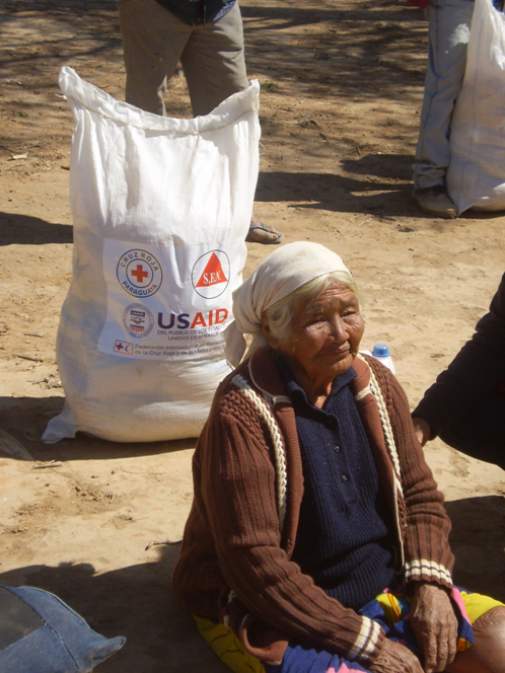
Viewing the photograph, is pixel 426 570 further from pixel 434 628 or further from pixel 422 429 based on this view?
pixel 422 429

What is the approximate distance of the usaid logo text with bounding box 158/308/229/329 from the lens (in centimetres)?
370

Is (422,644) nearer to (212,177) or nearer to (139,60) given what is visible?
(212,177)

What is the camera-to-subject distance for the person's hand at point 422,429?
3240 mm

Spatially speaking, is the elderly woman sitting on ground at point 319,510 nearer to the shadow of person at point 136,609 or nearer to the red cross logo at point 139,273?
the shadow of person at point 136,609

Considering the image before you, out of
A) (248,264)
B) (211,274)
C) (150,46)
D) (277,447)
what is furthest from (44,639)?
(150,46)

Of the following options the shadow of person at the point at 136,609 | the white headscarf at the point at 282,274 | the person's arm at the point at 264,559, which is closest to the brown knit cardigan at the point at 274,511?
the person's arm at the point at 264,559

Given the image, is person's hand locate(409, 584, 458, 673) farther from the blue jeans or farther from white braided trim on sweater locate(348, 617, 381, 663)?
the blue jeans

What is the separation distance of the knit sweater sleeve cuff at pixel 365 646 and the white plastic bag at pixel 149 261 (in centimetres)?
142

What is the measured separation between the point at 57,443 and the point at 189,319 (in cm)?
60

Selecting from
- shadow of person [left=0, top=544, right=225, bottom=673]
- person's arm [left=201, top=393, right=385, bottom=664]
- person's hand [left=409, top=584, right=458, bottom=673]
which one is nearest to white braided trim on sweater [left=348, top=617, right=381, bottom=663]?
person's arm [left=201, top=393, right=385, bottom=664]

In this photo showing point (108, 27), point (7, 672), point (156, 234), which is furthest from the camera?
point (108, 27)

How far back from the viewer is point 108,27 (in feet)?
31.6

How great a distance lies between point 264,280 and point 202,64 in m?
3.10

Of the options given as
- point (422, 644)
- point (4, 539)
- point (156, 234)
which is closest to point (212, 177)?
point (156, 234)
